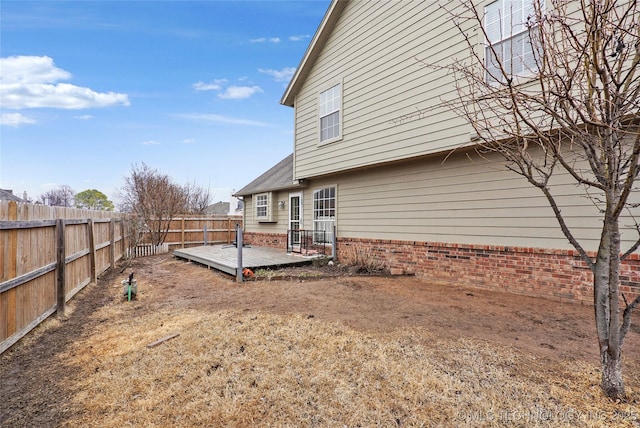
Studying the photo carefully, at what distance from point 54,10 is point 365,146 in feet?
32.8

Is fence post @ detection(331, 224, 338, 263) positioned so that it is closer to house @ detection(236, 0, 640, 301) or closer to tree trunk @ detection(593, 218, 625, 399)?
house @ detection(236, 0, 640, 301)

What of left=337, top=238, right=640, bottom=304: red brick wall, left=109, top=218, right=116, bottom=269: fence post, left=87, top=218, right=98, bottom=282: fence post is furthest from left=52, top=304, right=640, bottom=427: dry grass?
left=109, top=218, right=116, bottom=269: fence post

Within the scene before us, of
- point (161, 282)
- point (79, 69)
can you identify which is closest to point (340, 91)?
point (161, 282)

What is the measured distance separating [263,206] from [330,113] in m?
5.93

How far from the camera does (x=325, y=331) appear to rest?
383 centimetres

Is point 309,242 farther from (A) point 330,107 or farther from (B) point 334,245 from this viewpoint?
(A) point 330,107

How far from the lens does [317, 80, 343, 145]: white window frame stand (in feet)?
29.9

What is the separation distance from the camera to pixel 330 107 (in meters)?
9.54

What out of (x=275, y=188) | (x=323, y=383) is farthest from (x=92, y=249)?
(x=275, y=188)

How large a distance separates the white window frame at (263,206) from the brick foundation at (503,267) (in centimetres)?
600

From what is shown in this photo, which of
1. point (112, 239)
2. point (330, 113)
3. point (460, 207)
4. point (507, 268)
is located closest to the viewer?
point (507, 268)

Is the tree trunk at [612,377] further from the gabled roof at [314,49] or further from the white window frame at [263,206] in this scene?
the white window frame at [263,206]

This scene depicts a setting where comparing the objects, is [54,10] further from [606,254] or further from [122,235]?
[606,254]

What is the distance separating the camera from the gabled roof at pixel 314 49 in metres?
8.96
